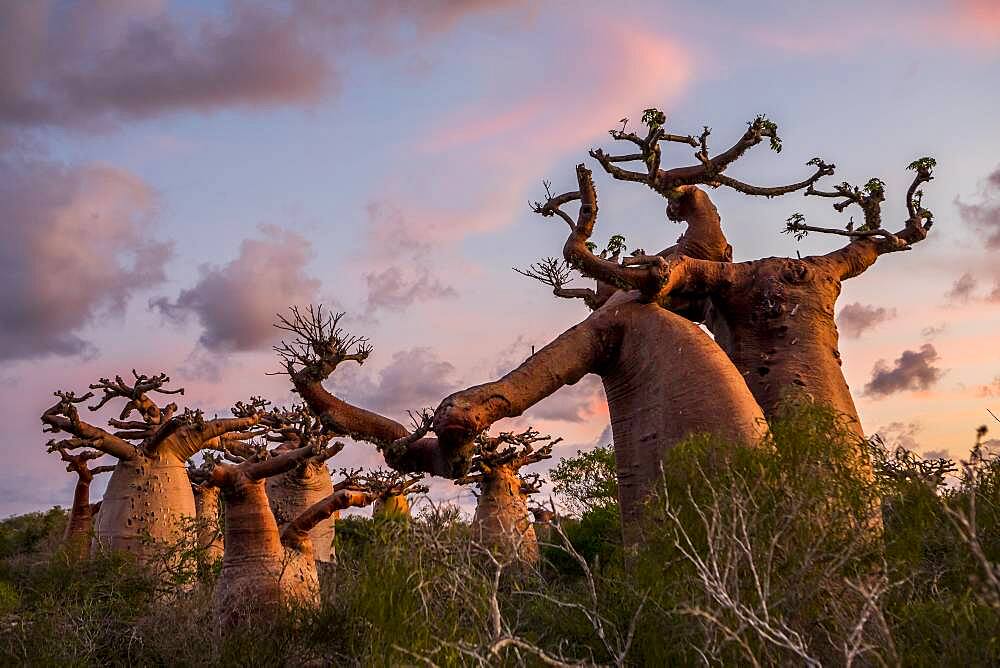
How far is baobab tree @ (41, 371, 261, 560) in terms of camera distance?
1367 cm

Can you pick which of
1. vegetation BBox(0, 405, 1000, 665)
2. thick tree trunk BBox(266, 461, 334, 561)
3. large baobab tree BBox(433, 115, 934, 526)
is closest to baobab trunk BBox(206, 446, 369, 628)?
vegetation BBox(0, 405, 1000, 665)

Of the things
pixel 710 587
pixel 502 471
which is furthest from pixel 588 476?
pixel 710 587

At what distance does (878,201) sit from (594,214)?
3.89 metres

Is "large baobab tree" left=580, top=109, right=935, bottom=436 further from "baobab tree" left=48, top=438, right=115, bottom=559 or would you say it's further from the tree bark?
"baobab tree" left=48, top=438, right=115, bottom=559

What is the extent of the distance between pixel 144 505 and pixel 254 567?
694 centimetres

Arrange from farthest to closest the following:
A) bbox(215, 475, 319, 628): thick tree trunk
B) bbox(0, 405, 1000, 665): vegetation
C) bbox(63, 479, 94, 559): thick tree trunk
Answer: bbox(63, 479, 94, 559): thick tree trunk < bbox(215, 475, 319, 628): thick tree trunk < bbox(0, 405, 1000, 665): vegetation

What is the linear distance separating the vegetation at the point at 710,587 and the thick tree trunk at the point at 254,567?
0.26 m

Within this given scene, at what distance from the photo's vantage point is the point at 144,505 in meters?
14.0

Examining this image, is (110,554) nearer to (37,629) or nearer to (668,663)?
(37,629)

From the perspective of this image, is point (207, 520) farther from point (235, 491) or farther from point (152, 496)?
point (235, 491)

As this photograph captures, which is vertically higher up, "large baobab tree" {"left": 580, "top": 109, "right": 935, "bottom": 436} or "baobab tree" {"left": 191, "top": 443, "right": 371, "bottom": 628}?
"large baobab tree" {"left": 580, "top": 109, "right": 935, "bottom": 436}

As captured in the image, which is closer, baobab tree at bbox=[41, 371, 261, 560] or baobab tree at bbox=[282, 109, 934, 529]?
baobab tree at bbox=[282, 109, 934, 529]

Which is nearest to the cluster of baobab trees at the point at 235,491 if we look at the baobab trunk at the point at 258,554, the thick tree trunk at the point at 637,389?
the baobab trunk at the point at 258,554

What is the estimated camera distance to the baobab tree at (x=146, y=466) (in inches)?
538
